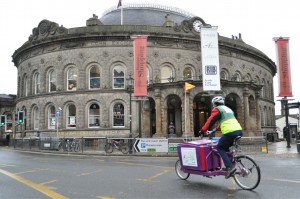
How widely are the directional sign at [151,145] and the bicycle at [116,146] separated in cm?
104

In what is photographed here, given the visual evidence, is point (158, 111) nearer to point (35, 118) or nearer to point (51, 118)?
point (51, 118)

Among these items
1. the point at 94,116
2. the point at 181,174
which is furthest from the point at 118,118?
the point at 181,174

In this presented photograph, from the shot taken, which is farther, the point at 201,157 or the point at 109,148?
the point at 109,148

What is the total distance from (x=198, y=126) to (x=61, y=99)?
1482 cm

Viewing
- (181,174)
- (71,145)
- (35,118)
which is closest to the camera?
(181,174)

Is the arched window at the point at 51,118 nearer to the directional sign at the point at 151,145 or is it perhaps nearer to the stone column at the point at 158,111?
the stone column at the point at 158,111

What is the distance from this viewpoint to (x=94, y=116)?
34750 millimetres

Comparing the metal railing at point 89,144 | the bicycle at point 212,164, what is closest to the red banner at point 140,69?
the metal railing at point 89,144

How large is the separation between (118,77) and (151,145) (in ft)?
48.5

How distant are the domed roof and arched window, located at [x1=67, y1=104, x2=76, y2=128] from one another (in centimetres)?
1312

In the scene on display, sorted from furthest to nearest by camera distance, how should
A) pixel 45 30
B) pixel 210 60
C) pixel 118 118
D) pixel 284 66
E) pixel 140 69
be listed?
1. pixel 45 30
2. pixel 118 118
3. pixel 284 66
4. pixel 210 60
5. pixel 140 69

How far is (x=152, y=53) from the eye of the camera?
Answer: 115 feet

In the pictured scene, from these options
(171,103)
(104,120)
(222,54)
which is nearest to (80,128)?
(104,120)

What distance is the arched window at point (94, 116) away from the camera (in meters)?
34.6
